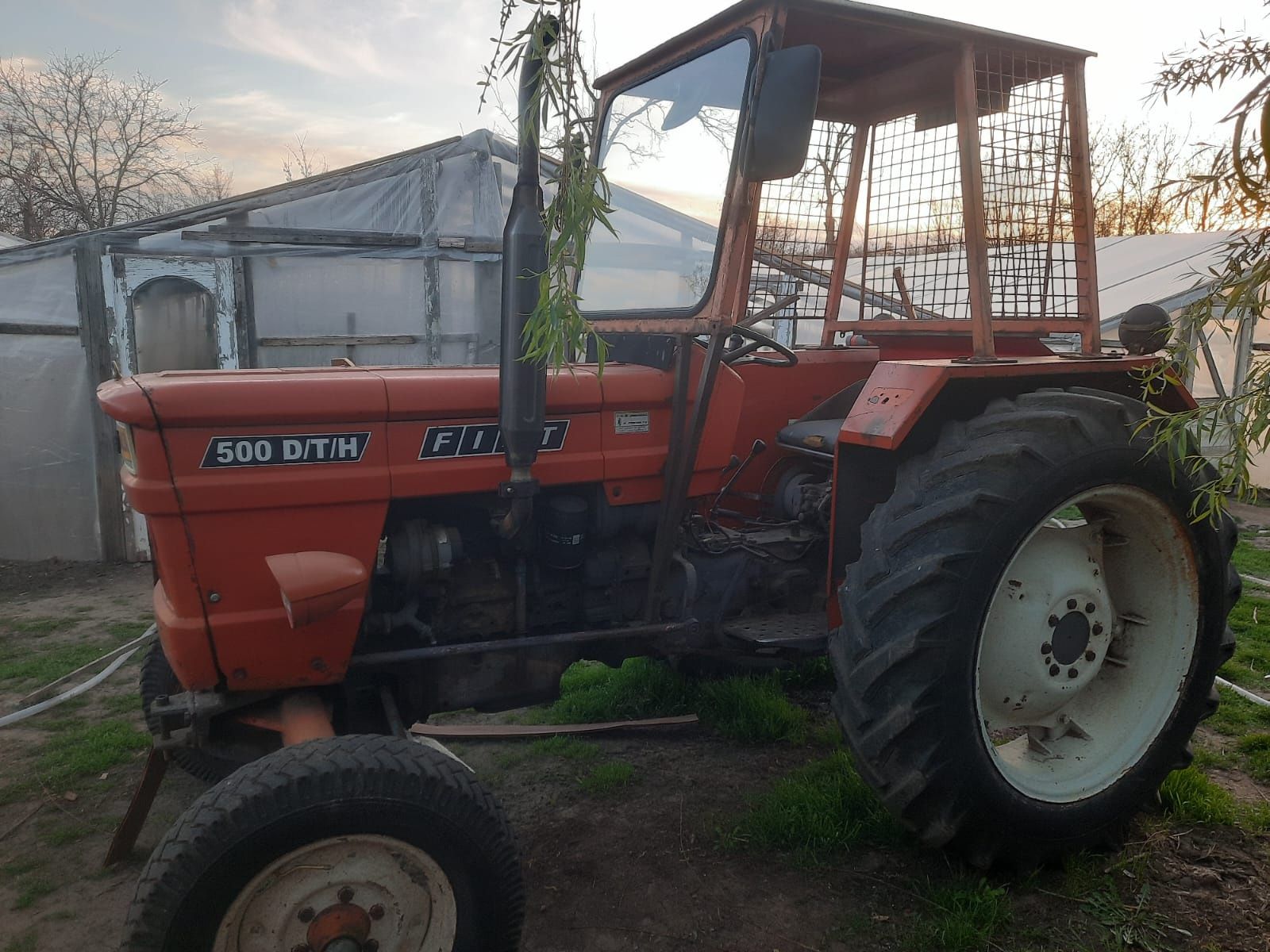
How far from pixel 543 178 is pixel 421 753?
6808mm

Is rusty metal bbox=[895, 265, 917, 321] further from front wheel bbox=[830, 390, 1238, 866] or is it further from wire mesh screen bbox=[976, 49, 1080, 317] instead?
front wheel bbox=[830, 390, 1238, 866]

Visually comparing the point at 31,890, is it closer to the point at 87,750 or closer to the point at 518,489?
the point at 87,750

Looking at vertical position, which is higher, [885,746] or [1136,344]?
[1136,344]

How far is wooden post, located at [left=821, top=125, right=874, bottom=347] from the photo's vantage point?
3.41 meters

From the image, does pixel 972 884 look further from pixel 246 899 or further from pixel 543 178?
pixel 543 178

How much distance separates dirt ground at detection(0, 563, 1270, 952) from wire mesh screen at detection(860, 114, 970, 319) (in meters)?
1.79

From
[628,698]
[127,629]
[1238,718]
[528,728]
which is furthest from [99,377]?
[1238,718]

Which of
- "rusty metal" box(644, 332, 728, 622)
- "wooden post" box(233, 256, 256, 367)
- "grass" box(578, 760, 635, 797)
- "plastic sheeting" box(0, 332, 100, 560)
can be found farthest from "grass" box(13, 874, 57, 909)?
"wooden post" box(233, 256, 256, 367)

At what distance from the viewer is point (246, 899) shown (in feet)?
5.87

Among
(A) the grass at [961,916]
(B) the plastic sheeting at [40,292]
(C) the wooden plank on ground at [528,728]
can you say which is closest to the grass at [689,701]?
(C) the wooden plank on ground at [528,728]

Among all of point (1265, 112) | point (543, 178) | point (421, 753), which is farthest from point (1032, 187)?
point (543, 178)

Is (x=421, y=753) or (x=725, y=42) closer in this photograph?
(x=421, y=753)

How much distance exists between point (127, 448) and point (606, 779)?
75.0 inches

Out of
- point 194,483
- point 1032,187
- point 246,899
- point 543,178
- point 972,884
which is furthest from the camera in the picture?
point 543,178
